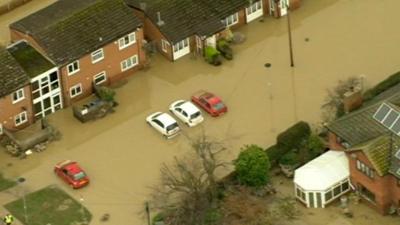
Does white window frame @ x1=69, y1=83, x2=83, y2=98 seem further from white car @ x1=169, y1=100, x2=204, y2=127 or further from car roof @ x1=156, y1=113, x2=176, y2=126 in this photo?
white car @ x1=169, y1=100, x2=204, y2=127

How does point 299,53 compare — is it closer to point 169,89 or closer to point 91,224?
point 169,89

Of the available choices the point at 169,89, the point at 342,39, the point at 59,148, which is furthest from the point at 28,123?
the point at 342,39

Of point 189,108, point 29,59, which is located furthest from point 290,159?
point 29,59

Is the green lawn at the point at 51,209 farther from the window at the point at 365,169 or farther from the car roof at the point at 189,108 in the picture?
the window at the point at 365,169

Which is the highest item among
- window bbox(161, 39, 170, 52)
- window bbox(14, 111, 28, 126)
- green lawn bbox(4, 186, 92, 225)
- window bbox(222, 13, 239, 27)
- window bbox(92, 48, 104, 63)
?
window bbox(222, 13, 239, 27)

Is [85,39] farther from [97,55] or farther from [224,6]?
[224,6]

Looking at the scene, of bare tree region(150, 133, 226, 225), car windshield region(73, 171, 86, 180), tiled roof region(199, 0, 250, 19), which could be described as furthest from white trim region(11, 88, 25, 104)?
tiled roof region(199, 0, 250, 19)
